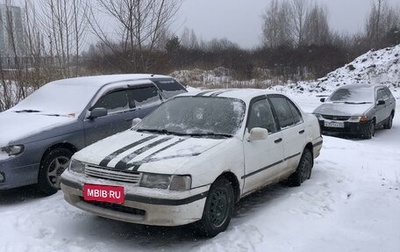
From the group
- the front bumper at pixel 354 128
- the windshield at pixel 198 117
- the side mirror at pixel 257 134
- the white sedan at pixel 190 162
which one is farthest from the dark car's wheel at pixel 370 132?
the side mirror at pixel 257 134

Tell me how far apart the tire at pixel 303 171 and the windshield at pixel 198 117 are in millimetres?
1478

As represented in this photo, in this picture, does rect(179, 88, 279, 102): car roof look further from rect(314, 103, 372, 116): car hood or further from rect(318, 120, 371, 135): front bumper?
rect(314, 103, 372, 116): car hood

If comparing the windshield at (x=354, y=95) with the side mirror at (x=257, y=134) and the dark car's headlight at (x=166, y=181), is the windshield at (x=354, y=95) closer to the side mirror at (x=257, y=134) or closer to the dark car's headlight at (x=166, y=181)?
the side mirror at (x=257, y=134)

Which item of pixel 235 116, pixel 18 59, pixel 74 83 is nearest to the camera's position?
pixel 235 116

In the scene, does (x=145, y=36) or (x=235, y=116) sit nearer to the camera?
(x=235, y=116)

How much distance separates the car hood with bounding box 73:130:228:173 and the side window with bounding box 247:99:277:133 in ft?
2.28

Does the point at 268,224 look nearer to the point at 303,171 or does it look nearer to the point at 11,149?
the point at 303,171

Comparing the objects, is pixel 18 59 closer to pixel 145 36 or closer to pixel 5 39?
pixel 5 39

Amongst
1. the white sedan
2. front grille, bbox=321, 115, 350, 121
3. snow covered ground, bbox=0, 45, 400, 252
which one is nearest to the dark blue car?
snow covered ground, bbox=0, 45, 400, 252

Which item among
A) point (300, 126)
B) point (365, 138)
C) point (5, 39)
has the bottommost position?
point (365, 138)

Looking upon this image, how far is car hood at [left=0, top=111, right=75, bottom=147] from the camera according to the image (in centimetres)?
545

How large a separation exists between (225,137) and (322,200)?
5.37 ft

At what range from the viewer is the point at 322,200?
5.33 m

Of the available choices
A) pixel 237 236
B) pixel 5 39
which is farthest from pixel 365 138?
pixel 5 39
